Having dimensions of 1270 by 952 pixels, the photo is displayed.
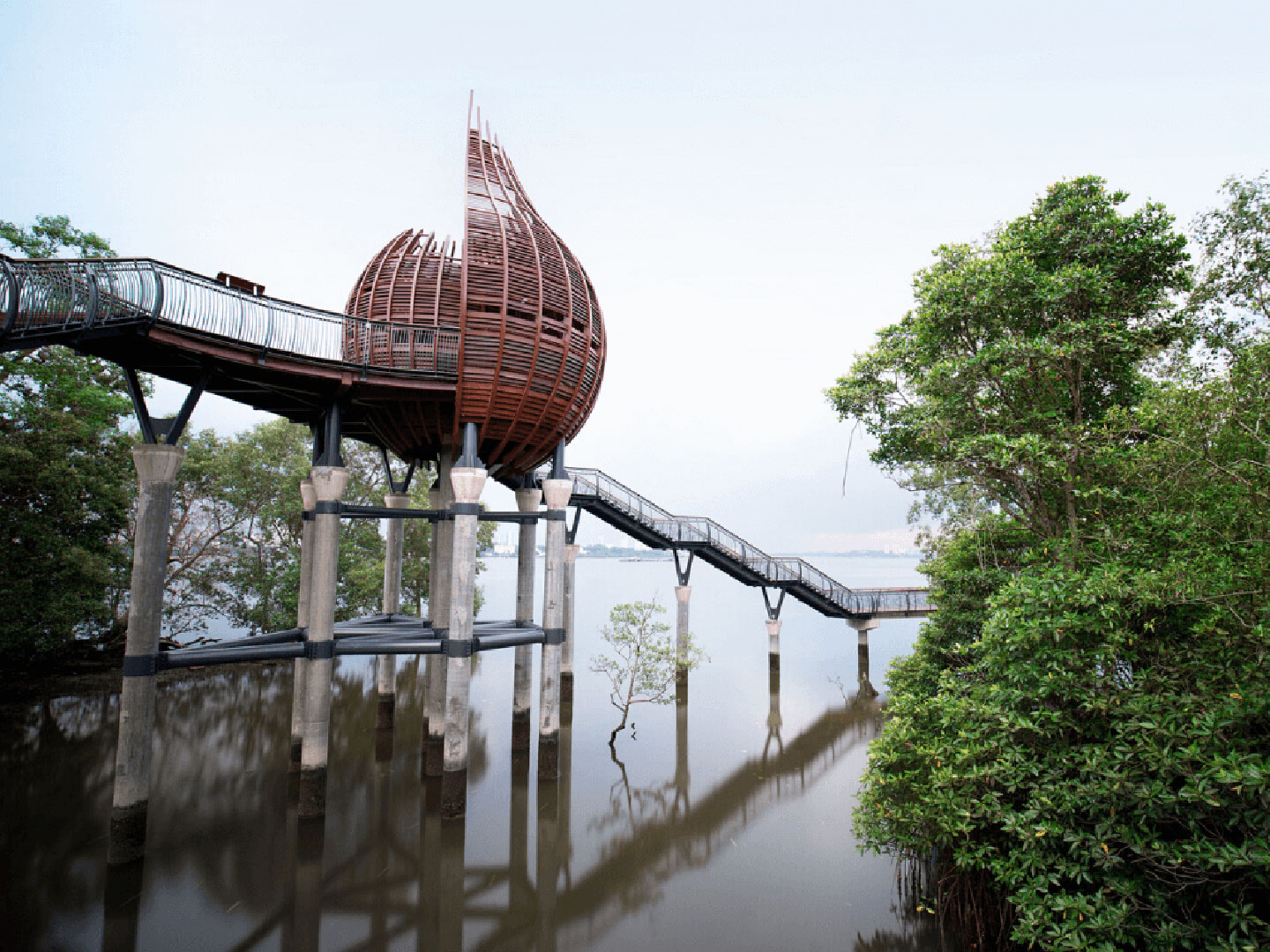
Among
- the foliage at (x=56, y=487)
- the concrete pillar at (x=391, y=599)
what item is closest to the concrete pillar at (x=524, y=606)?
the concrete pillar at (x=391, y=599)

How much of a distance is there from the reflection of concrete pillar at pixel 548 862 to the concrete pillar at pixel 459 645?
180 centimetres

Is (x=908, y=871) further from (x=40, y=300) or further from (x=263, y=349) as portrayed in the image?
(x=40, y=300)

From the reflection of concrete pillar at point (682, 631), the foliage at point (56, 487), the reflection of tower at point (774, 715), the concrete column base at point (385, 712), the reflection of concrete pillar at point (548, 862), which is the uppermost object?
the foliage at point (56, 487)

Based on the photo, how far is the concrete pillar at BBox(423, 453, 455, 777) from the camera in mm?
15758

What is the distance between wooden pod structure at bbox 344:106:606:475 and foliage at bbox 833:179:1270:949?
747 centimetres

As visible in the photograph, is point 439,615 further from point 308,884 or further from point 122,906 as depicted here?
point 122,906

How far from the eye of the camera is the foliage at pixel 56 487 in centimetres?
1853

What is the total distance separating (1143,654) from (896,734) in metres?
3.66

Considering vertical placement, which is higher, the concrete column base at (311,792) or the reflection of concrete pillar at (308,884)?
the concrete column base at (311,792)

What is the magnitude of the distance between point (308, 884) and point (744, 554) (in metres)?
18.0

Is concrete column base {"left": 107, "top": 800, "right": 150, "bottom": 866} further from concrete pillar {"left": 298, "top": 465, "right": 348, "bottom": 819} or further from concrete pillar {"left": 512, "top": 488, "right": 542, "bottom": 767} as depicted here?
concrete pillar {"left": 512, "top": 488, "right": 542, "bottom": 767}

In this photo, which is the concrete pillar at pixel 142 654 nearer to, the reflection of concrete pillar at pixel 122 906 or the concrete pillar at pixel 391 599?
the reflection of concrete pillar at pixel 122 906

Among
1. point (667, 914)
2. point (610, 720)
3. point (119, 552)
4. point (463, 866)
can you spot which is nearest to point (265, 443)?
point (119, 552)

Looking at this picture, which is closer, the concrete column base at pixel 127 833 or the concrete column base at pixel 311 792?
the concrete column base at pixel 127 833
